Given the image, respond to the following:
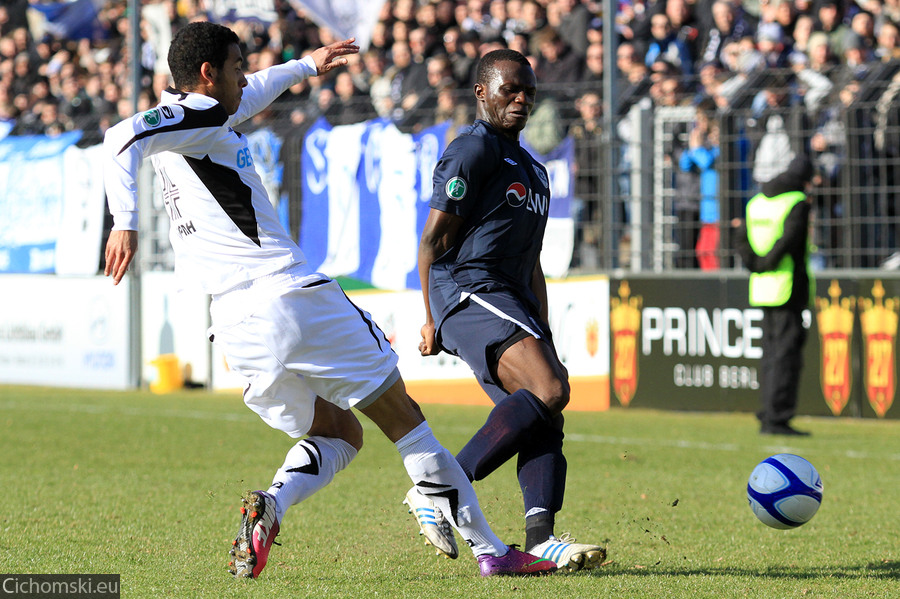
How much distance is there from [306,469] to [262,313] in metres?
0.68

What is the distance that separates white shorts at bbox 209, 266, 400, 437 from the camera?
4.67 meters

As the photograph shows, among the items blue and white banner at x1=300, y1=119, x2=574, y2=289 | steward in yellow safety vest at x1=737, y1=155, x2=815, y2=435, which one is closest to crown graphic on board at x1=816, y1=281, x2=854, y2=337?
steward in yellow safety vest at x1=737, y1=155, x2=815, y2=435

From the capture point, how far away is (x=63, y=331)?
15914 millimetres

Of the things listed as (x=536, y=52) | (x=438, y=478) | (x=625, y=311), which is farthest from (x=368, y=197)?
(x=438, y=478)

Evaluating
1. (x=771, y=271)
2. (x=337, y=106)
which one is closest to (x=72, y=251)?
(x=337, y=106)

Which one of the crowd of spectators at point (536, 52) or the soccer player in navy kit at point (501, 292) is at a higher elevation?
the crowd of spectators at point (536, 52)

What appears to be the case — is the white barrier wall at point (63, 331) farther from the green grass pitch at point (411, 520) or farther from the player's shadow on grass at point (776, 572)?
the player's shadow on grass at point (776, 572)

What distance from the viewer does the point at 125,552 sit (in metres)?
5.54

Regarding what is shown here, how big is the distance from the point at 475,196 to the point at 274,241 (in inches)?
34.1

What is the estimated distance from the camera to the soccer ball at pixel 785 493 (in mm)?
5492

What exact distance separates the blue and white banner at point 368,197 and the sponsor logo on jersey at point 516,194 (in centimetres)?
772

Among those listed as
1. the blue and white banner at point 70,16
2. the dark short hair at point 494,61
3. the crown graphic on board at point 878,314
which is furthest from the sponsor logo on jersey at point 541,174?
the blue and white banner at point 70,16

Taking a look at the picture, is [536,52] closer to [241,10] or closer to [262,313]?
[241,10]

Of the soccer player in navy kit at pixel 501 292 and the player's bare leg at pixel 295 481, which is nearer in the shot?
the player's bare leg at pixel 295 481
